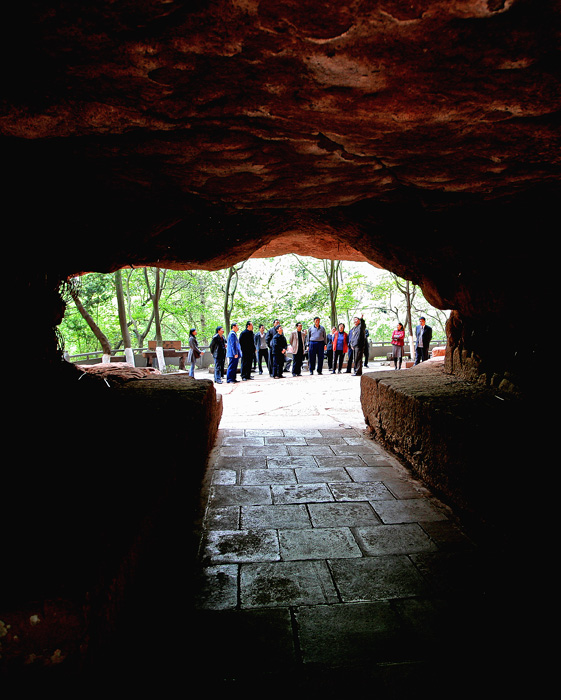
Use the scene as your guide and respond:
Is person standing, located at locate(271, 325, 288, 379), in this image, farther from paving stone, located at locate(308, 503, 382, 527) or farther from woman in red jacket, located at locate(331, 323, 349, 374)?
paving stone, located at locate(308, 503, 382, 527)

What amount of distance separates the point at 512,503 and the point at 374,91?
2248 mm

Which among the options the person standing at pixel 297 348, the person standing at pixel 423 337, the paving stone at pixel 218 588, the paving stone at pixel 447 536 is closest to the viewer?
the paving stone at pixel 218 588

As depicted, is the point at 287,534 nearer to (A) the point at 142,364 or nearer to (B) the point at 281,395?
(B) the point at 281,395

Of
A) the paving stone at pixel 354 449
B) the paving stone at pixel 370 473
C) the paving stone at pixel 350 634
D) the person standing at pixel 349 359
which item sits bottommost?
the paving stone at pixel 350 634

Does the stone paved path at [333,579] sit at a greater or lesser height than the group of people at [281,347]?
lesser

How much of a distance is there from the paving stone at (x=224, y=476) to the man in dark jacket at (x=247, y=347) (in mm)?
7539

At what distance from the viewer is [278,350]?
472 inches

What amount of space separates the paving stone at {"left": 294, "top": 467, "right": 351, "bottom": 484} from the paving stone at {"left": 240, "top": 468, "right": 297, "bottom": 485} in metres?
0.08

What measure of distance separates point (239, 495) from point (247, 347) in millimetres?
8319

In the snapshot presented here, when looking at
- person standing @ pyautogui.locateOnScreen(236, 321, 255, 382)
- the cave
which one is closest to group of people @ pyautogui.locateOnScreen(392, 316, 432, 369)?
person standing @ pyautogui.locateOnScreen(236, 321, 255, 382)

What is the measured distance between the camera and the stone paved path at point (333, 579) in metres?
1.63

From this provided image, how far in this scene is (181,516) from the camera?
2.85 metres

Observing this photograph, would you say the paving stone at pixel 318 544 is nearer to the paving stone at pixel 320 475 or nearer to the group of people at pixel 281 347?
the paving stone at pixel 320 475

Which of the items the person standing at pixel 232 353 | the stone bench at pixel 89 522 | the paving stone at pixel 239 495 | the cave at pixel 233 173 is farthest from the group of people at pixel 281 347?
the stone bench at pixel 89 522
